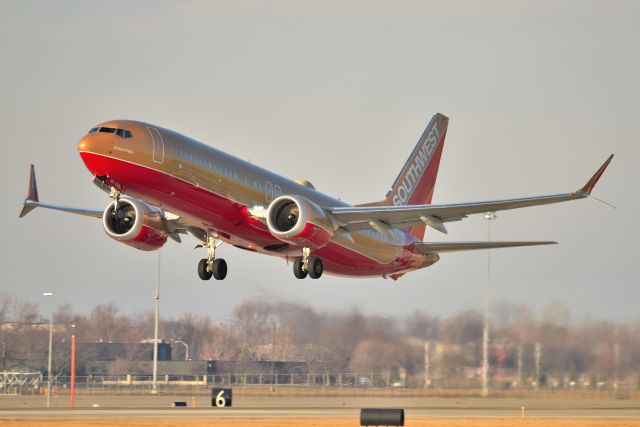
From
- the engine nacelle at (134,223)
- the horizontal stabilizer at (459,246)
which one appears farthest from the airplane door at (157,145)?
the horizontal stabilizer at (459,246)

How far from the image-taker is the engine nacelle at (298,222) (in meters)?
52.7

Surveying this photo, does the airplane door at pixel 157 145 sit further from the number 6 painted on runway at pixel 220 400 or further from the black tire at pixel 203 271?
the number 6 painted on runway at pixel 220 400

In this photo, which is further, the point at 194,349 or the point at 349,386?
the point at 194,349

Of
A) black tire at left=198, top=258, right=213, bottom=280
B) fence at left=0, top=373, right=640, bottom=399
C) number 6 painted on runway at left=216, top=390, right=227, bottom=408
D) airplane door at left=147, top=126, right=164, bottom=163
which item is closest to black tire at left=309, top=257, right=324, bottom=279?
black tire at left=198, top=258, right=213, bottom=280

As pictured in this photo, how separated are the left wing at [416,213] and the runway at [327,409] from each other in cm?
1206

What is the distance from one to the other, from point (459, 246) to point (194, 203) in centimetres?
1678

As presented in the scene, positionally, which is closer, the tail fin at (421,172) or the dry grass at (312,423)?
the dry grass at (312,423)

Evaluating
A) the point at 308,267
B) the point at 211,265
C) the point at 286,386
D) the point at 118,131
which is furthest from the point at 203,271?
the point at 286,386

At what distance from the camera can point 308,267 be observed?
5578cm

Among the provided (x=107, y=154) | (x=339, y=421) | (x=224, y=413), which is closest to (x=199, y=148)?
(x=107, y=154)

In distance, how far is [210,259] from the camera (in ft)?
188

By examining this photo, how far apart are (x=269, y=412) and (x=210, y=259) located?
14982mm

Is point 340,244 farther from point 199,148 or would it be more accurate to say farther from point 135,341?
point 135,341

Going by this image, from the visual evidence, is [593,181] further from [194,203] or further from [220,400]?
[220,400]
